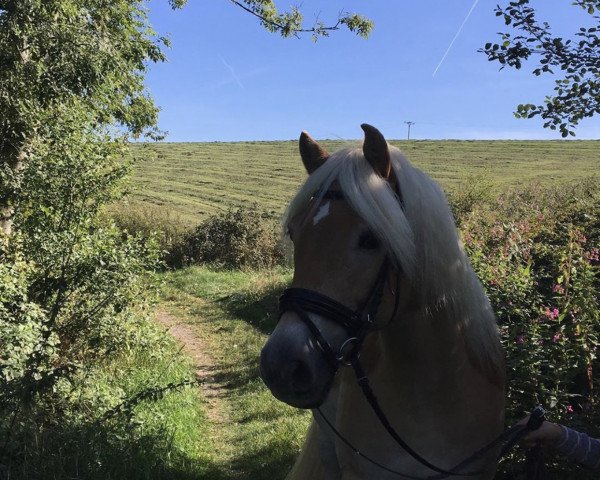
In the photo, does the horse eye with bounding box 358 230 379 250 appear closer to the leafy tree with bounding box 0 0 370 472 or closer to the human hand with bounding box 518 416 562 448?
the human hand with bounding box 518 416 562 448

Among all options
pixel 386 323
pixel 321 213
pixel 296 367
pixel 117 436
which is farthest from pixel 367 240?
pixel 117 436

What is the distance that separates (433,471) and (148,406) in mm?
4118

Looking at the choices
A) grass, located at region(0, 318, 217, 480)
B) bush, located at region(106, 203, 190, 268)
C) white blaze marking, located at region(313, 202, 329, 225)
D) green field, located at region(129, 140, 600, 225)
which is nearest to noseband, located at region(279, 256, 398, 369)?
white blaze marking, located at region(313, 202, 329, 225)

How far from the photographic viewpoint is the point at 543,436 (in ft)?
6.54

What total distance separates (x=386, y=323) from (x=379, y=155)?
0.63m

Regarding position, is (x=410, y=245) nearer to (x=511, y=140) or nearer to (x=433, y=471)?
(x=433, y=471)

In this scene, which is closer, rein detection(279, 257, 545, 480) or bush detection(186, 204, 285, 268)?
rein detection(279, 257, 545, 480)

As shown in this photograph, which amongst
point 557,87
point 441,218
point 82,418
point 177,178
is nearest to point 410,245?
point 441,218

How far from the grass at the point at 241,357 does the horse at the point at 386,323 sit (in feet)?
9.61

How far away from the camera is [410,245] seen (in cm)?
170

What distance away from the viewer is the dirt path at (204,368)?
20.2 ft

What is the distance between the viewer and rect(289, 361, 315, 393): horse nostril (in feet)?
5.08

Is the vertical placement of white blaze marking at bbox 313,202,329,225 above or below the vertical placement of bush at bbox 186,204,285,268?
above

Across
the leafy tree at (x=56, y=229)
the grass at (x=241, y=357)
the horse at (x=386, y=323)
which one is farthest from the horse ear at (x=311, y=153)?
the grass at (x=241, y=357)
